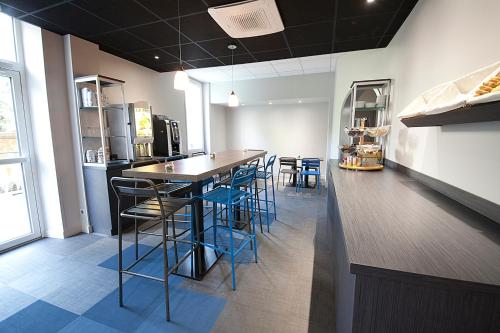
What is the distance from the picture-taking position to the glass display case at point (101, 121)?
2.83 metres

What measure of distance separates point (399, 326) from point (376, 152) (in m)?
2.16

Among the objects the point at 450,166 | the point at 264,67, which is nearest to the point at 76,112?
the point at 264,67

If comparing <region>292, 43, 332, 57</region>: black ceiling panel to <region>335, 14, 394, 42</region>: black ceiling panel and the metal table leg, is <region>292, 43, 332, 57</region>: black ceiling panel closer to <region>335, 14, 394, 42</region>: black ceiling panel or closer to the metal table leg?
<region>335, 14, 394, 42</region>: black ceiling panel

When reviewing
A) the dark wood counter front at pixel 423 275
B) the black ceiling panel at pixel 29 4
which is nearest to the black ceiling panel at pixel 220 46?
the black ceiling panel at pixel 29 4

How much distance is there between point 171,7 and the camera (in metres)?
2.14

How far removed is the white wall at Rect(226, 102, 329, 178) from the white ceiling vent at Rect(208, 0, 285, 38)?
417 cm

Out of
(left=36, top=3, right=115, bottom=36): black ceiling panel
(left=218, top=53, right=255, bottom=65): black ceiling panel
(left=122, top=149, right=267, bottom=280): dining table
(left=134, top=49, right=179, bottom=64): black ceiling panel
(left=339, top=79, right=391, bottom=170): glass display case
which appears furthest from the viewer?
(left=218, top=53, right=255, bottom=65): black ceiling panel

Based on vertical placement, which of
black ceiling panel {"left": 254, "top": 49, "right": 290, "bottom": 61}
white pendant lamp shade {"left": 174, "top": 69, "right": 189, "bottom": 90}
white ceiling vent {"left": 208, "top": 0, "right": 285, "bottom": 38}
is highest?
black ceiling panel {"left": 254, "top": 49, "right": 290, "bottom": 61}

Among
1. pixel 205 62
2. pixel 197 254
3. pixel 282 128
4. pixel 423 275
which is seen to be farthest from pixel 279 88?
pixel 423 275

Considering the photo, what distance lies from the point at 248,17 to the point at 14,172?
135 inches

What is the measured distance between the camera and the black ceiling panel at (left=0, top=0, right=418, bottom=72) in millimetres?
2107

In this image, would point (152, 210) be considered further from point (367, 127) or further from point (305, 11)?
point (367, 127)

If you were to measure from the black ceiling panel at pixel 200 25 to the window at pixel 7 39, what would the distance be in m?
0.39

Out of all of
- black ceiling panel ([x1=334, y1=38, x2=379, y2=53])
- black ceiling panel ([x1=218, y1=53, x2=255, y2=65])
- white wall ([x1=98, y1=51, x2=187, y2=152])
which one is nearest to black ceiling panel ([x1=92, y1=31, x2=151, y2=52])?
white wall ([x1=98, y1=51, x2=187, y2=152])
